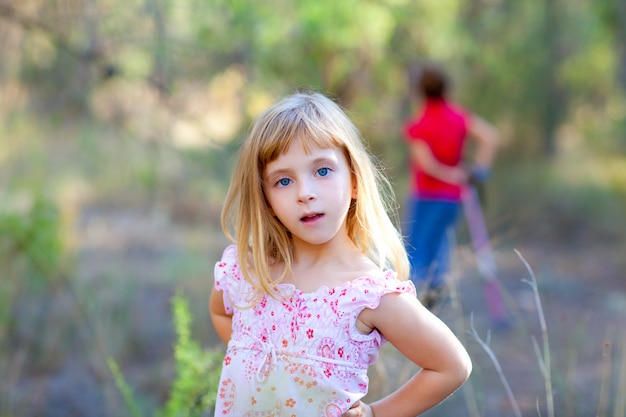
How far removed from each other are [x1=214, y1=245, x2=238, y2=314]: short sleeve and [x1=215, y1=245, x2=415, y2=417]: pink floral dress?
0.12m

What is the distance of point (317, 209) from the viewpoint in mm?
1643

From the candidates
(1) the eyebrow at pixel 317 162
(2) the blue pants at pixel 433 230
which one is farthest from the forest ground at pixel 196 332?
(1) the eyebrow at pixel 317 162

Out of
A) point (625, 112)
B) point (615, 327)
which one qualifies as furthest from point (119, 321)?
point (625, 112)

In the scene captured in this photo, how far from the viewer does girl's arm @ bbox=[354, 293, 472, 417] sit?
1.57m

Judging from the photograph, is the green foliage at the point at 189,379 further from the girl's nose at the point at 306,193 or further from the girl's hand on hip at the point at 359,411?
Result: the girl's nose at the point at 306,193

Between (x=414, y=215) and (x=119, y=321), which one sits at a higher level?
(x=414, y=215)

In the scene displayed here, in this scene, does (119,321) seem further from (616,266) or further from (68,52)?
(616,266)

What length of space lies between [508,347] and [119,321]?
2.58 meters

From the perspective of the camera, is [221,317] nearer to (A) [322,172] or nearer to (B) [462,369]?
(A) [322,172]

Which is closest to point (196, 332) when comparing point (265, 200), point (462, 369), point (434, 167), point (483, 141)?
point (434, 167)

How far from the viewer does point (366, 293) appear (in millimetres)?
1599

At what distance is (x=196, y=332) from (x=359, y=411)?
3.51 metres

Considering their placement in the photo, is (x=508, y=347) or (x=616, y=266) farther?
(x=616, y=266)

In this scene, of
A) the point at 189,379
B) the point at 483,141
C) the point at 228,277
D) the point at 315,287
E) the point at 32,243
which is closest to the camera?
the point at 315,287
